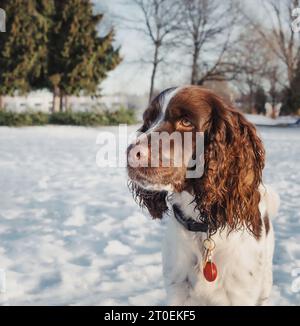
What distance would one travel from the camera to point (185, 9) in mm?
3648

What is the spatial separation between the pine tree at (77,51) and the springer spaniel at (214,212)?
4256 mm

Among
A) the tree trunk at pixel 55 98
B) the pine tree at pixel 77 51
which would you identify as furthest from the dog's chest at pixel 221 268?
the tree trunk at pixel 55 98

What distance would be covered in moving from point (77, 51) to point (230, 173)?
5.06 m

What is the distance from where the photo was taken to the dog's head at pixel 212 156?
1.76 metres

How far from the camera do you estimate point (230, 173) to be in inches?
77.0

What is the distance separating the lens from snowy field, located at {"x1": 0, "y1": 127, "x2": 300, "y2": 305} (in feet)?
8.15

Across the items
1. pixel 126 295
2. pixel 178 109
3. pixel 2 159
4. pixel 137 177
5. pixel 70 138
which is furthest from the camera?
pixel 70 138

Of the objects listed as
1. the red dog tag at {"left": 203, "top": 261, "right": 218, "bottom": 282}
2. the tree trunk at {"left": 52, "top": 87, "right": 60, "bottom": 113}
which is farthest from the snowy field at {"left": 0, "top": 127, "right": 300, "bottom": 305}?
the tree trunk at {"left": 52, "top": 87, "right": 60, "bottom": 113}

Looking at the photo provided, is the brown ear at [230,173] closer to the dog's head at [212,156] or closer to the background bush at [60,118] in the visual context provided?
the dog's head at [212,156]

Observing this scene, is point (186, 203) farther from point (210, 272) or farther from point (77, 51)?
point (77, 51)

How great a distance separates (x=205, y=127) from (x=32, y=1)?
5883mm

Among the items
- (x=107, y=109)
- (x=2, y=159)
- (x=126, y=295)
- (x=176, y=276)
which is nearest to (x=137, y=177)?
(x=176, y=276)

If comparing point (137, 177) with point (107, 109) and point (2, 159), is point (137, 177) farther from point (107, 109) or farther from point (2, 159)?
point (107, 109)

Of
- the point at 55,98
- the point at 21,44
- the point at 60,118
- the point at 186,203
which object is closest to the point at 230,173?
the point at 186,203
